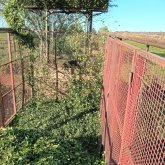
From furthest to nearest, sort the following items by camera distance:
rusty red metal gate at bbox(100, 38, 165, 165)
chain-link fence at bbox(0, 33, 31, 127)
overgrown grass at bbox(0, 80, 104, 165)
Result: chain-link fence at bbox(0, 33, 31, 127) → overgrown grass at bbox(0, 80, 104, 165) → rusty red metal gate at bbox(100, 38, 165, 165)

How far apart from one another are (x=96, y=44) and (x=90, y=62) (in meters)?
0.72

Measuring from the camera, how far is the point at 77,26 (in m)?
10.0

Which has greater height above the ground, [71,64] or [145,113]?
[145,113]

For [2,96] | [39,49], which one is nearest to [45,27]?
[39,49]

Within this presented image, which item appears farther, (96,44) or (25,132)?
(96,44)

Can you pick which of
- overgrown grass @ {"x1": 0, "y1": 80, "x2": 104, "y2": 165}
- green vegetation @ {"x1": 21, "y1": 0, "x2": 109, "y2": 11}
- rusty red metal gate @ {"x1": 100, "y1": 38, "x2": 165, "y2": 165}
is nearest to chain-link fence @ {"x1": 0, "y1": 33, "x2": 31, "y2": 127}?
overgrown grass @ {"x1": 0, "y1": 80, "x2": 104, "y2": 165}

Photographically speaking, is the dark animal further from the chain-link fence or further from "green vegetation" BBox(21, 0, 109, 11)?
"green vegetation" BBox(21, 0, 109, 11)

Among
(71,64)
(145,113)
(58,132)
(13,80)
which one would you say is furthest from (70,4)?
(145,113)

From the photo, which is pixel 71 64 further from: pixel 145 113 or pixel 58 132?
pixel 145 113

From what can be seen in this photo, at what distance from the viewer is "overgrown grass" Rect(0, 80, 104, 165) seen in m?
4.72

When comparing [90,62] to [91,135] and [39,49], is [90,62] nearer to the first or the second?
[39,49]

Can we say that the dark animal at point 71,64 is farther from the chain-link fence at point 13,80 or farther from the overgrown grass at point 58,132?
the chain-link fence at point 13,80

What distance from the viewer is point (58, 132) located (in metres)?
7.35

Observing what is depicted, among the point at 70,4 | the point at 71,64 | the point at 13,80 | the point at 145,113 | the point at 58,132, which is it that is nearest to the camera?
the point at 145,113
